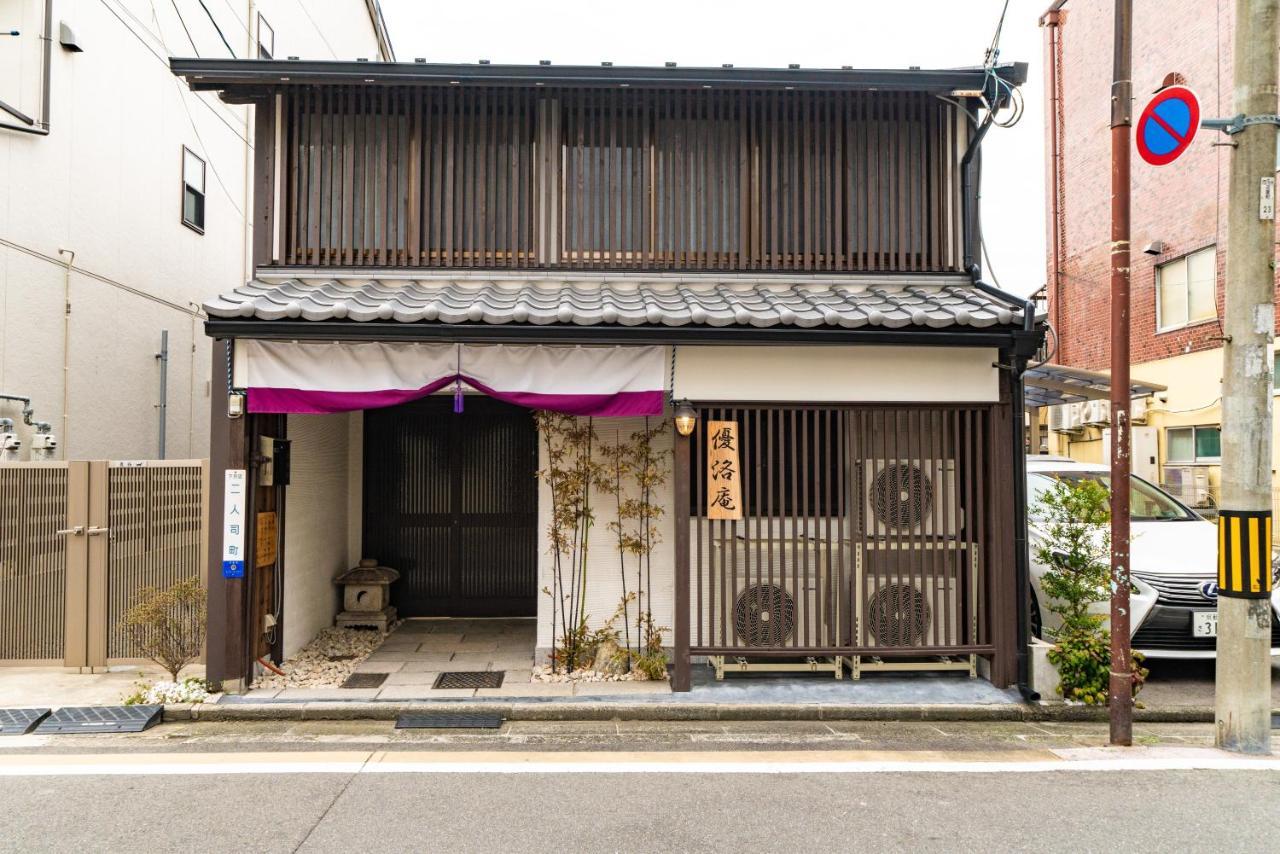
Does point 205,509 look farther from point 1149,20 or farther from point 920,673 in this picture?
point 1149,20

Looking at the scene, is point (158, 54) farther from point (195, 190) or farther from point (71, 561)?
point (71, 561)

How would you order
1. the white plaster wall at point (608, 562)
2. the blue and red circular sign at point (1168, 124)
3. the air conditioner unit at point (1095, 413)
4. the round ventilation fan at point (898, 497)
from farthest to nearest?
the air conditioner unit at point (1095, 413), the white plaster wall at point (608, 562), the round ventilation fan at point (898, 497), the blue and red circular sign at point (1168, 124)

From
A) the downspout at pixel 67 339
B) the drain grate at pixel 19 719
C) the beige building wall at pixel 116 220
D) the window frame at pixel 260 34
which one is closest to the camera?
the drain grate at pixel 19 719

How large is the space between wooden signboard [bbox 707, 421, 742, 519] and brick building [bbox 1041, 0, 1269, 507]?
10219 millimetres

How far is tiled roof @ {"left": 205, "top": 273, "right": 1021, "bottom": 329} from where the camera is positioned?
21.2ft

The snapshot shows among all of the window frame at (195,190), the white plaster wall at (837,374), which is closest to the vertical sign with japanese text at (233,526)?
the white plaster wall at (837,374)

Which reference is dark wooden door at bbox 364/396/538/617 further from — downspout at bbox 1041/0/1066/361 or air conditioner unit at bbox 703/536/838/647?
downspout at bbox 1041/0/1066/361

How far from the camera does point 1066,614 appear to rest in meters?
6.80

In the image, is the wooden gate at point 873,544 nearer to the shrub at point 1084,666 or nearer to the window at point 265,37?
→ the shrub at point 1084,666

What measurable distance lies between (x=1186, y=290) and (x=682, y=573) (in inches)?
563

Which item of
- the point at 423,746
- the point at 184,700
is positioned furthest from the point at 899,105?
the point at 184,700

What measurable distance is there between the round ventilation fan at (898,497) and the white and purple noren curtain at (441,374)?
2.23 m

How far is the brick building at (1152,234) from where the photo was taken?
1441cm

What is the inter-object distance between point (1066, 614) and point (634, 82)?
6613mm
